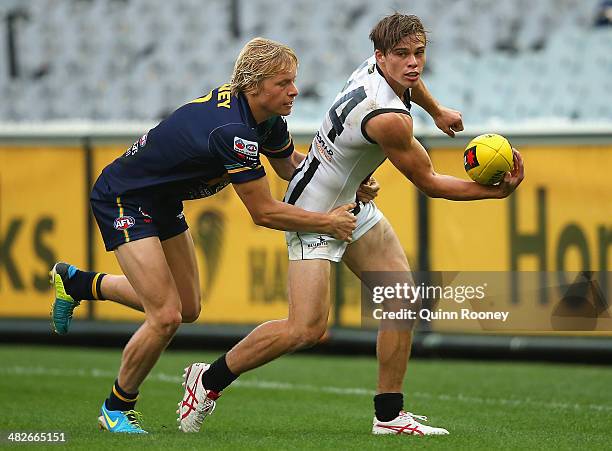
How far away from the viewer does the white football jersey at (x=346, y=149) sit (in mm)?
6703

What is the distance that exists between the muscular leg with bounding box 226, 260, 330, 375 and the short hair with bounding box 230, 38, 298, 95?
102 centimetres

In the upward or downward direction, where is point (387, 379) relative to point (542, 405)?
upward

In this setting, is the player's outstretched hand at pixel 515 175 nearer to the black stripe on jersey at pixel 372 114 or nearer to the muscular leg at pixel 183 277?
the black stripe on jersey at pixel 372 114

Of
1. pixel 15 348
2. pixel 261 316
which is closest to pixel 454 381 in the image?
pixel 261 316

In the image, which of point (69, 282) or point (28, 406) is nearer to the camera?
point (69, 282)

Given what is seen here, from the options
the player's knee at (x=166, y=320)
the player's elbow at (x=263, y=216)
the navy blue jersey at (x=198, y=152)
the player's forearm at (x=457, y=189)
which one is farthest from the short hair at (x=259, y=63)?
the player's knee at (x=166, y=320)

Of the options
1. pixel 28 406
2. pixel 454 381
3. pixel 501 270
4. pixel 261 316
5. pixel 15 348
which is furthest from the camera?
pixel 15 348

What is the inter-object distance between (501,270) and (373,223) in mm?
4132

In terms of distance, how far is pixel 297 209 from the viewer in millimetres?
6793

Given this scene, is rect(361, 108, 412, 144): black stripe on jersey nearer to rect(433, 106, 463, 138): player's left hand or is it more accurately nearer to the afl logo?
rect(433, 106, 463, 138): player's left hand

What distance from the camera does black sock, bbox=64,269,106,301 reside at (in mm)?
7598

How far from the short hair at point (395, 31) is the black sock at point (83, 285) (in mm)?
2269

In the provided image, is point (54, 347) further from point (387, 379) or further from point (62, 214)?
point (387, 379)

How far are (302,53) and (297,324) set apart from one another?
7526 mm
